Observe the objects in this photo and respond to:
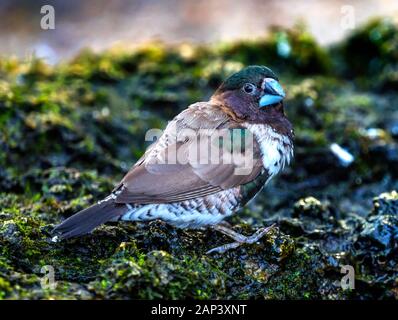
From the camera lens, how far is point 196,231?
516 centimetres

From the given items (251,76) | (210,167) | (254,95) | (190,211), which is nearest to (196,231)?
(190,211)

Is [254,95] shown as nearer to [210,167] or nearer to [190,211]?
[210,167]

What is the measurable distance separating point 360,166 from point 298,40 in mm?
2302

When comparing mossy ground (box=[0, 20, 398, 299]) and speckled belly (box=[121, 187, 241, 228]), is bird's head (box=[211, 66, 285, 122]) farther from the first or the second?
mossy ground (box=[0, 20, 398, 299])

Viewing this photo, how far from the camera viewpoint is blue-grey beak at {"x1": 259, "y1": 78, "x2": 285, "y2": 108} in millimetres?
5418

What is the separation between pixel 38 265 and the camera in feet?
14.6

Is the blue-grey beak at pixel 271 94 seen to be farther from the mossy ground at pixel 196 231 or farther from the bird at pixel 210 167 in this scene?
the mossy ground at pixel 196 231

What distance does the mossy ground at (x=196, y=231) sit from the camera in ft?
14.6

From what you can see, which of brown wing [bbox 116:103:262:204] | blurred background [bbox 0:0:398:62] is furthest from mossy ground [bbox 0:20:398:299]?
blurred background [bbox 0:0:398:62]

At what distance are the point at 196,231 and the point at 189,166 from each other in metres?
0.52

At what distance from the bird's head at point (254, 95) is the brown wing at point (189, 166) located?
20 centimetres
